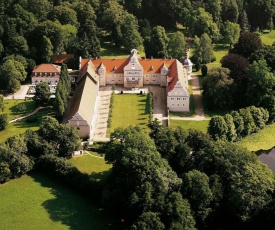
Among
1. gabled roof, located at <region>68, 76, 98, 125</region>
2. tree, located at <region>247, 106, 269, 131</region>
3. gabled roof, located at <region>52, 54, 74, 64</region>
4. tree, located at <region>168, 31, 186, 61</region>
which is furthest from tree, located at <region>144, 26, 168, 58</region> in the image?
tree, located at <region>247, 106, 269, 131</region>

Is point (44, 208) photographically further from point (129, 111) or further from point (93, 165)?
point (129, 111)

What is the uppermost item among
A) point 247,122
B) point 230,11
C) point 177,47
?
point 230,11

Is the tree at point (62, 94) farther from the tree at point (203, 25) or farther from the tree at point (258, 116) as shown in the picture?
the tree at point (203, 25)

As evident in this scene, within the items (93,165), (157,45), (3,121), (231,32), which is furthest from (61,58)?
(231,32)

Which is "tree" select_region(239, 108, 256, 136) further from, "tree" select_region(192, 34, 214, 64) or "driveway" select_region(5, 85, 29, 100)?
"driveway" select_region(5, 85, 29, 100)

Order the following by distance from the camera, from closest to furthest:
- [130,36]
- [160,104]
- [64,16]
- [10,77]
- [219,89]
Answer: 1. [219,89]
2. [160,104]
3. [10,77]
4. [130,36]
5. [64,16]

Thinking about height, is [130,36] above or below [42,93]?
above

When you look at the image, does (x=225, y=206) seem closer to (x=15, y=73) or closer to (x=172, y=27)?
(x=15, y=73)
